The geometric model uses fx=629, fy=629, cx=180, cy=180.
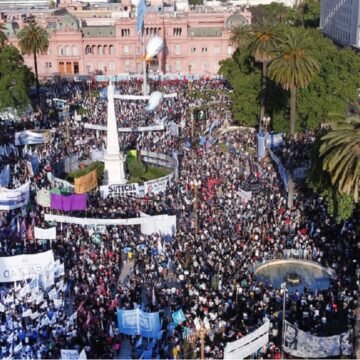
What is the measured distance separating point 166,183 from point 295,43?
13104 millimetres

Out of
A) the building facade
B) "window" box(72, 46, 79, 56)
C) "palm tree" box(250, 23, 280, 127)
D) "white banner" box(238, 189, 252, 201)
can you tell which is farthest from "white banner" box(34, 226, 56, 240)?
"window" box(72, 46, 79, 56)

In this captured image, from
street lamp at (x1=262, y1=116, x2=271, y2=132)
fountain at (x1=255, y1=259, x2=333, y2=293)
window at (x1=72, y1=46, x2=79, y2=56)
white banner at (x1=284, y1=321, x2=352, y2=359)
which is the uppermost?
window at (x1=72, y1=46, x2=79, y2=56)

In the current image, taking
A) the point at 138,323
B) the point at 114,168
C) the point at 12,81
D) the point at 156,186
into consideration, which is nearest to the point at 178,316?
the point at 138,323

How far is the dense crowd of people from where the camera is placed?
78.1ft

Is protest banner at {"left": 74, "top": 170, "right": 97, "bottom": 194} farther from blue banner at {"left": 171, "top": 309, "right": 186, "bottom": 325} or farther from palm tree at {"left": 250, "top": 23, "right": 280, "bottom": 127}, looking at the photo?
palm tree at {"left": 250, "top": 23, "right": 280, "bottom": 127}

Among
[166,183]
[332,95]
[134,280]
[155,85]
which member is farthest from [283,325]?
[155,85]

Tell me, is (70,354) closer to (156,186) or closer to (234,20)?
(156,186)

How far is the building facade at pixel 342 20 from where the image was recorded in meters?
87.1

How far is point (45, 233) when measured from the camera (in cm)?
3111

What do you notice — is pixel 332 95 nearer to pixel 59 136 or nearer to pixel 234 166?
pixel 234 166

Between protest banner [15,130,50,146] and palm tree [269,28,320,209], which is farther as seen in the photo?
protest banner [15,130,50,146]

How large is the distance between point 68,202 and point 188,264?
8942mm

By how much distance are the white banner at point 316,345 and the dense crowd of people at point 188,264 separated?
2.21ft

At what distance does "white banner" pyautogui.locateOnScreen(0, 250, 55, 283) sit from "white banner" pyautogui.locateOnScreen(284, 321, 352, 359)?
36.1 ft
